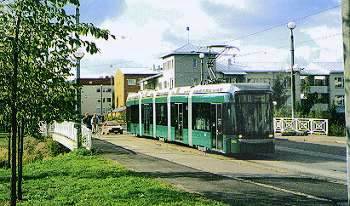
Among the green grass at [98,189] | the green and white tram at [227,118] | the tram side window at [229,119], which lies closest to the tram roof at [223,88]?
the green and white tram at [227,118]

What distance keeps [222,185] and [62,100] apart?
4.78 m

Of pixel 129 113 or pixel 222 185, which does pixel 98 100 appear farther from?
pixel 222 185

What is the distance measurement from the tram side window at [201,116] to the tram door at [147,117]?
914cm

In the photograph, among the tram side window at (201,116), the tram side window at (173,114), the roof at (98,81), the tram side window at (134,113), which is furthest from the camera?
the roof at (98,81)

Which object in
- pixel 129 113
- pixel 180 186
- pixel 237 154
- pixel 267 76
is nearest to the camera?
pixel 180 186

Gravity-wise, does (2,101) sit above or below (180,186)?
above

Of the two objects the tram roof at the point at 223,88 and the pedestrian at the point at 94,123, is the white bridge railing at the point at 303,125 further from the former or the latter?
the pedestrian at the point at 94,123

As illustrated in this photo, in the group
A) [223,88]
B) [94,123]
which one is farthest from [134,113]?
[223,88]

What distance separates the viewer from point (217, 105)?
918 inches

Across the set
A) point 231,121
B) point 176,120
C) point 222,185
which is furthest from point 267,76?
point 222,185

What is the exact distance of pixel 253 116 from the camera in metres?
22.6

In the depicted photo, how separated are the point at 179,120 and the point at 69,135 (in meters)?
7.19

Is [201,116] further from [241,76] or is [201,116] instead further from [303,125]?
[241,76]

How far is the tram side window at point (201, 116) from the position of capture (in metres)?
24.4
